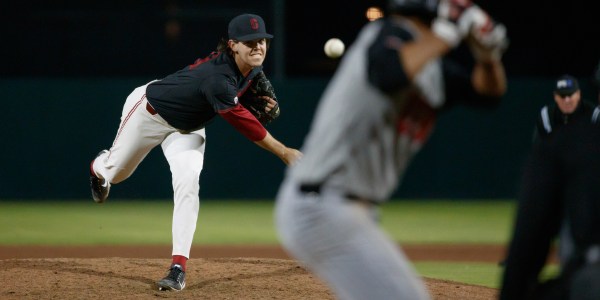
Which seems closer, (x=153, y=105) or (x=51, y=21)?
(x=153, y=105)

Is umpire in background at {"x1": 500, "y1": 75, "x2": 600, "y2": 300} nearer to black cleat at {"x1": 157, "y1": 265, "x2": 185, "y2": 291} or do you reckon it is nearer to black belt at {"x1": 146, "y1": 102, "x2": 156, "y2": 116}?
black cleat at {"x1": 157, "y1": 265, "x2": 185, "y2": 291}

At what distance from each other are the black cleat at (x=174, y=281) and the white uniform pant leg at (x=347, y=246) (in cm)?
289

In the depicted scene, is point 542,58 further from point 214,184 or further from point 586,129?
point 586,129

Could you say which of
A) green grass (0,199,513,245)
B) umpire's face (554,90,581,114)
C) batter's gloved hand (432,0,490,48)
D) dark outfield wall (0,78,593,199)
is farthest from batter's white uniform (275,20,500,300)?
dark outfield wall (0,78,593,199)

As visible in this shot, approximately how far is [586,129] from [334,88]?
3.73 feet

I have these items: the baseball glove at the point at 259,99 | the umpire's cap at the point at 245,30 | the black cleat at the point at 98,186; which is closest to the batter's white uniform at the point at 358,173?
the umpire's cap at the point at 245,30

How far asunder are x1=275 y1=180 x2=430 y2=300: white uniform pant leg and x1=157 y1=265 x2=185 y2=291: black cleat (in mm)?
2891

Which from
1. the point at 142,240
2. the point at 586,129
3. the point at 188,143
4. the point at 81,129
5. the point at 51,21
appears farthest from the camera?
the point at 51,21

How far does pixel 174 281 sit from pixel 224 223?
528cm

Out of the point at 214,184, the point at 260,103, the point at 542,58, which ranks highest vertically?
the point at 260,103

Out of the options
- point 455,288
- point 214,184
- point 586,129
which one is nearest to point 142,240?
point 214,184

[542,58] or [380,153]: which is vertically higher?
[380,153]

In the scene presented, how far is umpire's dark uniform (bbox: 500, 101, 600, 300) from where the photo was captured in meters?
3.45

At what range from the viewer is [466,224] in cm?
1115
